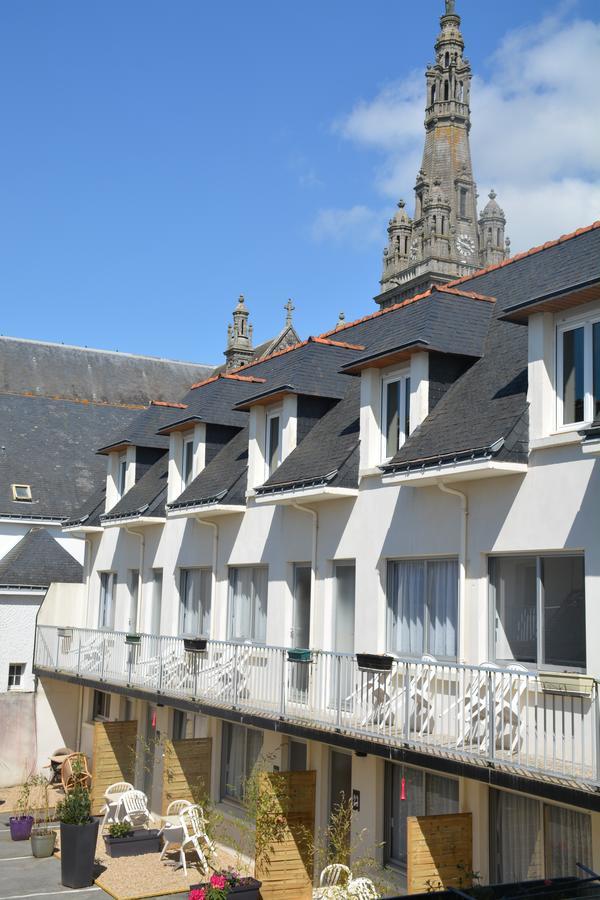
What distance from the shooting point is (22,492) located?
3203 centimetres

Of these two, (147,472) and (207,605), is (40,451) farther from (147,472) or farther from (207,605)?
(207,605)

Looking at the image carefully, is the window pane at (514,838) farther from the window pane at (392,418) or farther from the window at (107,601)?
the window at (107,601)

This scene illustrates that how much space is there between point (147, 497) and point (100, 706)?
256 inches

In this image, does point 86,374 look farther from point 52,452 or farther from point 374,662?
point 374,662

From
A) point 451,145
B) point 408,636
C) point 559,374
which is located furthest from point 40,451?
point 451,145

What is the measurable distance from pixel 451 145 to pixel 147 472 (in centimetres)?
5266

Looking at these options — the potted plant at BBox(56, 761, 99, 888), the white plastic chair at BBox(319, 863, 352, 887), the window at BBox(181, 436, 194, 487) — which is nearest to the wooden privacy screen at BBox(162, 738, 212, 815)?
the potted plant at BBox(56, 761, 99, 888)

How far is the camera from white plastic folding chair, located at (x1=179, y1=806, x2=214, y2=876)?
1686 cm

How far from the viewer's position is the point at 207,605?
66.4 ft

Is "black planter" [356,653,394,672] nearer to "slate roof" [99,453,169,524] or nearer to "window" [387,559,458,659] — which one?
"window" [387,559,458,659]

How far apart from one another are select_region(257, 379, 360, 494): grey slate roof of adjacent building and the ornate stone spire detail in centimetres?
2544

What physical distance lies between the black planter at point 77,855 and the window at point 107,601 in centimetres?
851

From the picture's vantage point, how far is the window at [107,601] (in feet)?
82.8

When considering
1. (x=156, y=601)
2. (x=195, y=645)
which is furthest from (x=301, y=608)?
(x=156, y=601)
